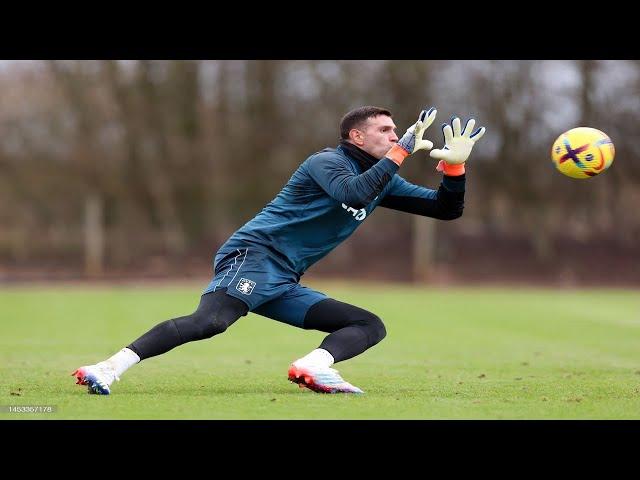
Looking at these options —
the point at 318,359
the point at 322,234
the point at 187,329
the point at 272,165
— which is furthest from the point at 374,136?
the point at 272,165

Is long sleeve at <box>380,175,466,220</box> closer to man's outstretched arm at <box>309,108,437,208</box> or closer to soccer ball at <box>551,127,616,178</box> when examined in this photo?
man's outstretched arm at <box>309,108,437,208</box>

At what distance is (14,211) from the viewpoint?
30.7 meters

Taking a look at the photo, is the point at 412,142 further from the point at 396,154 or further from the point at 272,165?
the point at 272,165

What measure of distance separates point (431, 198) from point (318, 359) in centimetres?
156

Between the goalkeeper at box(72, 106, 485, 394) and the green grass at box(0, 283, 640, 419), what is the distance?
48cm

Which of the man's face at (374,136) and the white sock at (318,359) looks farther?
the man's face at (374,136)

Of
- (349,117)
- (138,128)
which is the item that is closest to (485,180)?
(138,128)

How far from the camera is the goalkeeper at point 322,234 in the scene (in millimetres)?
6730

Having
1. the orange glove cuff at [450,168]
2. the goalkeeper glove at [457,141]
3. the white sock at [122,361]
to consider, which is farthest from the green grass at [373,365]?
the goalkeeper glove at [457,141]

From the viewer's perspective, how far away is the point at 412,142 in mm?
6766

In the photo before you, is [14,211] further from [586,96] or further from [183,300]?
[586,96]

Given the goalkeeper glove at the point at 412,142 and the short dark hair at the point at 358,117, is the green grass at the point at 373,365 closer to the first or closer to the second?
the goalkeeper glove at the point at 412,142

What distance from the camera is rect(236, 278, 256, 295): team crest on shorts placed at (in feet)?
Answer: 22.4

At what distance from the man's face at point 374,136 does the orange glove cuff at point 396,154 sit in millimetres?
383
